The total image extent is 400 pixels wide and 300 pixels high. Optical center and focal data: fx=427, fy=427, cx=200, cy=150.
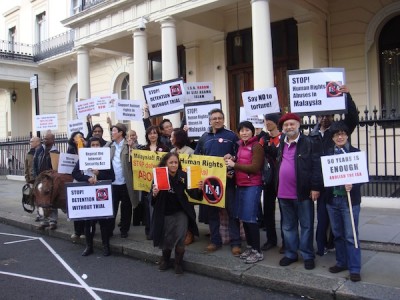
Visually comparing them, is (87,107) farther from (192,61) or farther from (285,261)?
(192,61)

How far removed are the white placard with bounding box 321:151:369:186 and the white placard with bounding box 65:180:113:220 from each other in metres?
3.47

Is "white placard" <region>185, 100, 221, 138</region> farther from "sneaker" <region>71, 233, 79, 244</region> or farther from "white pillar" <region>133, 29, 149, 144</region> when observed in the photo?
"white pillar" <region>133, 29, 149, 144</region>

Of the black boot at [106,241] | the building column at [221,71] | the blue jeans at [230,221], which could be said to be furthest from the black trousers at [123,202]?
the building column at [221,71]

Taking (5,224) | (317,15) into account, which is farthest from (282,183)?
(317,15)

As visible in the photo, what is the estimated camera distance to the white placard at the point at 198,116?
736 cm

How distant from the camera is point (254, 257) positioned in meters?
5.54

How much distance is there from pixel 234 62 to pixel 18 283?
10820mm

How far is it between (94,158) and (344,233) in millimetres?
3844

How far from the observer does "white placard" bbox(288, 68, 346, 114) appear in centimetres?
566

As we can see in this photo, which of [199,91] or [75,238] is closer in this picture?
[75,238]

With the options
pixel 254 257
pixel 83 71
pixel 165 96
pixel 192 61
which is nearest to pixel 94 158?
pixel 165 96

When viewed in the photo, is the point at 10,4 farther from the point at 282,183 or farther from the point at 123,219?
the point at 282,183

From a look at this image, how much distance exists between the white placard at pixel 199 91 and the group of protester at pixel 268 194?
1.91m

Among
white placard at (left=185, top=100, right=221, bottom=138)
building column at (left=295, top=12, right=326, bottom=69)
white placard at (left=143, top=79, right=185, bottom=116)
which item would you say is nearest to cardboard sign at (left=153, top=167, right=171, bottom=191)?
white placard at (left=185, top=100, right=221, bottom=138)
